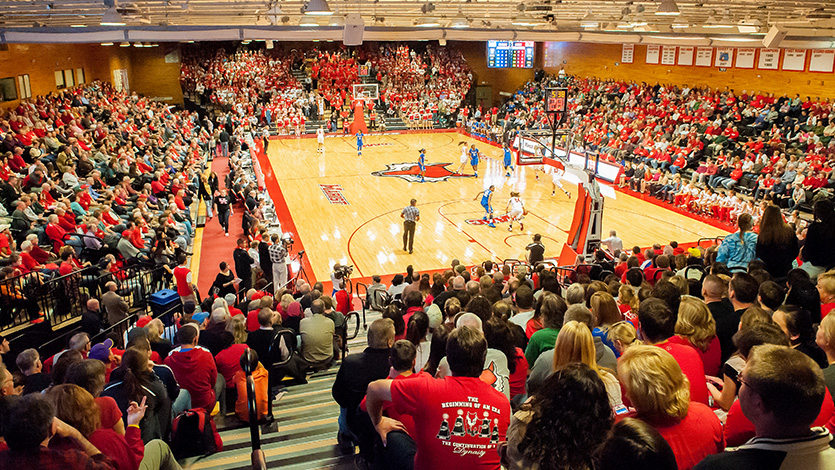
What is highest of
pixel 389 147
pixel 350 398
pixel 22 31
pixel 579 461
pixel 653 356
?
pixel 22 31

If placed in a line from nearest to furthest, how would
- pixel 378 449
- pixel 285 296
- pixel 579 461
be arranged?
pixel 579 461, pixel 378 449, pixel 285 296

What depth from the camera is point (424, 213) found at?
18.8 metres

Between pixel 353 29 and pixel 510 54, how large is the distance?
91.1 ft

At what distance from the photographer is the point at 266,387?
5133 mm

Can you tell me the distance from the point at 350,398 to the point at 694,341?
220 centimetres

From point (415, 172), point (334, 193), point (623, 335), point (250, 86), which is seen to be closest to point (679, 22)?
point (415, 172)

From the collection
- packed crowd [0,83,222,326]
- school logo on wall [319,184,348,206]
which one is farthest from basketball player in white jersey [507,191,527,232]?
packed crowd [0,83,222,326]

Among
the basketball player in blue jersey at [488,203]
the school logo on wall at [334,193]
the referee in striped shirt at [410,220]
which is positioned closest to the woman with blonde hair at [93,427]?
the referee in striped shirt at [410,220]

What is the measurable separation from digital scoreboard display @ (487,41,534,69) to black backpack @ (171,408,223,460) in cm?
3756

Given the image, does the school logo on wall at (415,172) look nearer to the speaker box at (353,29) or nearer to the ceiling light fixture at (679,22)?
the ceiling light fixture at (679,22)

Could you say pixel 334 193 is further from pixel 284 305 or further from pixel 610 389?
pixel 610 389

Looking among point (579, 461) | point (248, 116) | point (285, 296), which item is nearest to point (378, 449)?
point (579, 461)

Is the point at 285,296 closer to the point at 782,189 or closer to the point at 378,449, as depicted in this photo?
the point at 378,449

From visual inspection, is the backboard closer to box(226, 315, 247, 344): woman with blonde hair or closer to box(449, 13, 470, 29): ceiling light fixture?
box(449, 13, 470, 29): ceiling light fixture
